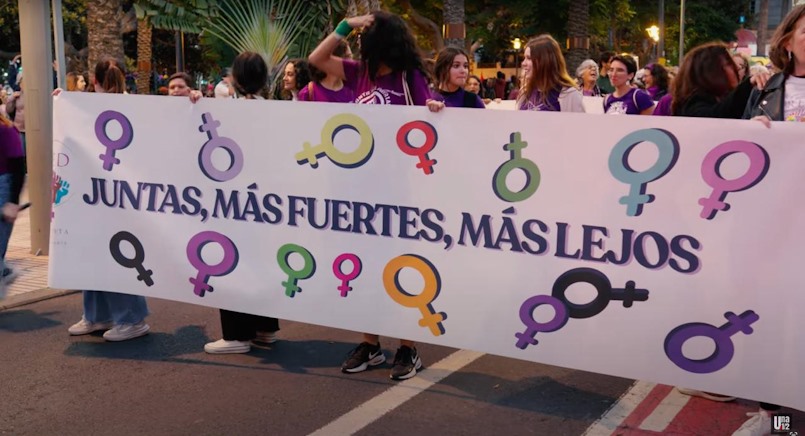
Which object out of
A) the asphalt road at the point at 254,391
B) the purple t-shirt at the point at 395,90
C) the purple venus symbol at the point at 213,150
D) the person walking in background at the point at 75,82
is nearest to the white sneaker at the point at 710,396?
the asphalt road at the point at 254,391

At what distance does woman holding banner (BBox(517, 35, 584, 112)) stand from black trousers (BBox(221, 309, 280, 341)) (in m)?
2.14

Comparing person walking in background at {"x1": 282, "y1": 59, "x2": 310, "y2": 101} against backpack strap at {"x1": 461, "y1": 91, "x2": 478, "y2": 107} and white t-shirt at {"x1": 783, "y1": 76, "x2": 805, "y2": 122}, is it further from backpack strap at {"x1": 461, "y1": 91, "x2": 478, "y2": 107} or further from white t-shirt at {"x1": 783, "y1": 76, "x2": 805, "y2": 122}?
white t-shirt at {"x1": 783, "y1": 76, "x2": 805, "y2": 122}

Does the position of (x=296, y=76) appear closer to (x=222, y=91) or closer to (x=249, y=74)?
(x=249, y=74)

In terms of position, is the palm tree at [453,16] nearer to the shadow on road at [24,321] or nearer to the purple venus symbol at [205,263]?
the shadow on road at [24,321]

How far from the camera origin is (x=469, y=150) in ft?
14.0

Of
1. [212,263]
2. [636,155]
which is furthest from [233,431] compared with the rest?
[636,155]

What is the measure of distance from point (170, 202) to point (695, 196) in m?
2.92

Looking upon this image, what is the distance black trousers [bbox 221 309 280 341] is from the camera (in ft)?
17.7

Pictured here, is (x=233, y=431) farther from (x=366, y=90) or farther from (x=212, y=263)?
(x=366, y=90)

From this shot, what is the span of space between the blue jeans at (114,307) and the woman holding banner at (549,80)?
2815 mm

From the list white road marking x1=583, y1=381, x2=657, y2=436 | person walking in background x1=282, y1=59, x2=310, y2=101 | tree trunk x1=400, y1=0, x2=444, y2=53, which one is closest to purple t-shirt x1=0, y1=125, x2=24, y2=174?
person walking in background x1=282, y1=59, x2=310, y2=101

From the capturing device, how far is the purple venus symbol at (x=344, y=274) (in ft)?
15.2

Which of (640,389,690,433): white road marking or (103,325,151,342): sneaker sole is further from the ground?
(103,325,151,342): sneaker sole

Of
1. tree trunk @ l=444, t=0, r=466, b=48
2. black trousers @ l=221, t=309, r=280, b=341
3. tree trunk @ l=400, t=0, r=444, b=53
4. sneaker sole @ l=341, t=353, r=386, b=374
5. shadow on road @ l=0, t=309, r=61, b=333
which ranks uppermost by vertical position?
tree trunk @ l=400, t=0, r=444, b=53
